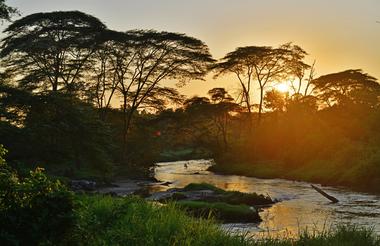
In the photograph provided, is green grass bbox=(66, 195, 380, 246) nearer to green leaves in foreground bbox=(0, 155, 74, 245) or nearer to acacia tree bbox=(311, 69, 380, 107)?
green leaves in foreground bbox=(0, 155, 74, 245)

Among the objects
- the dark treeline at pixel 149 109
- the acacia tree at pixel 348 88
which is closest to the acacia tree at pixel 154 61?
the dark treeline at pixel 149 109

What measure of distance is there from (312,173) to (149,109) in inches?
566

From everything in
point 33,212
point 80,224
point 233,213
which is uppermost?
point 33,212

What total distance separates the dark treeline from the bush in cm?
1514

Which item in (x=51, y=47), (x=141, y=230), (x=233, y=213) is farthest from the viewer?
(x=51, y=47)

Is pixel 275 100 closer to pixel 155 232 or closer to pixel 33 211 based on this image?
pixel 155 232

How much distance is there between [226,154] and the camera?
54.2 metres

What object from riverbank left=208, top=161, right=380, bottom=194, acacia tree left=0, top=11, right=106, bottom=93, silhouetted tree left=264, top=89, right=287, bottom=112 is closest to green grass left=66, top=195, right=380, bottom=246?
riverbank left=208, top=161, right=380, bottom=194

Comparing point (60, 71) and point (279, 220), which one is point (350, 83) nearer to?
point (60, 71)

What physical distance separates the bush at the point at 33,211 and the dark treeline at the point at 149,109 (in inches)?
596

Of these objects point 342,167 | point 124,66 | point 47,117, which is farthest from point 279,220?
point 124,66

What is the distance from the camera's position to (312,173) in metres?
37.2

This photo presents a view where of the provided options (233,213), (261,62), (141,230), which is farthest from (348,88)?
(141,230)

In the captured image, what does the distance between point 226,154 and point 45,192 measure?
155 feet
